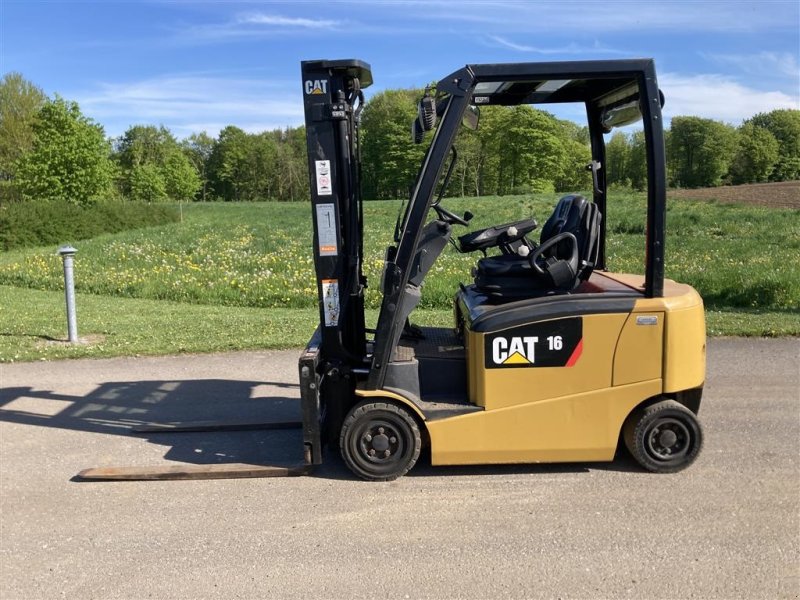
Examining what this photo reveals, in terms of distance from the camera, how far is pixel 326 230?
5.07m

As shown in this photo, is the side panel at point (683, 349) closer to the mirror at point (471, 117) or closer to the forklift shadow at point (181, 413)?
the mirror at point (471, 117)

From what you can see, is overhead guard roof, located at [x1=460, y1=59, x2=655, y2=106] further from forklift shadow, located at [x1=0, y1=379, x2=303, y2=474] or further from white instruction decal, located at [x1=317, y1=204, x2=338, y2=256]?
forklift shadow, located at [x1=0, y1=379, x2=303, y2=474]

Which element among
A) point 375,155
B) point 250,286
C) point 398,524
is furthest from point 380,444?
point 250,286

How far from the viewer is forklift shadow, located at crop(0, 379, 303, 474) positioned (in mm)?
5660

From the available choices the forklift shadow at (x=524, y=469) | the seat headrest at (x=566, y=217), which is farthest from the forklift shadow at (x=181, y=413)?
the seat headrest at (x=566, y=217)

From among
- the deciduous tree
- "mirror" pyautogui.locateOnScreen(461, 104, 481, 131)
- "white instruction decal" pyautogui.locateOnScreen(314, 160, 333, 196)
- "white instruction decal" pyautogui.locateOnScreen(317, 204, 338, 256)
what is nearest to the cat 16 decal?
"white instruction decal" pyautogui.locateOnScreen(317, 204, 338, 256)

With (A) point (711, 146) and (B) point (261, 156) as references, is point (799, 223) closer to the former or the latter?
(A) point (711, 146)

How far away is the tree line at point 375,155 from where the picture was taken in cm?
767

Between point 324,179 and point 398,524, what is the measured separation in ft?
7.75

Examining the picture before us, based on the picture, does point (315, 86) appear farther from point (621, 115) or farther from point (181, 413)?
point (181, 413)

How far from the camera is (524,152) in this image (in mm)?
11562

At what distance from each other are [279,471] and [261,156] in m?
99.1

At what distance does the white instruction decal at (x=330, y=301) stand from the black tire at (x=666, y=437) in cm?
220

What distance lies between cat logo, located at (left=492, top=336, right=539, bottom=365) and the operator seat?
48 cm
